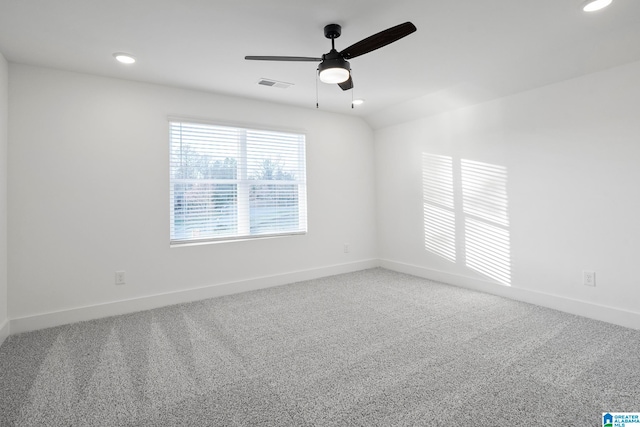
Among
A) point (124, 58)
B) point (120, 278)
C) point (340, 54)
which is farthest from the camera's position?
point (120, 278)

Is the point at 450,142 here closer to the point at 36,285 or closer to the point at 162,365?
the point at 162,365

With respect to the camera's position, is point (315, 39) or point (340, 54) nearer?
point (340, 54)

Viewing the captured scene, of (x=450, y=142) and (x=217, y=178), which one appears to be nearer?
(x=217, y=178)

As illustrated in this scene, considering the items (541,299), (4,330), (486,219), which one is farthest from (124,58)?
(541,299)

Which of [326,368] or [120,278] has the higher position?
[120,278]

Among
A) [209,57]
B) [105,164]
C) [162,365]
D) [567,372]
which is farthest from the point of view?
[105,164]

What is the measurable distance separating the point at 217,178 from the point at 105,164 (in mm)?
1145

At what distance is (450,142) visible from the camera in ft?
14.1

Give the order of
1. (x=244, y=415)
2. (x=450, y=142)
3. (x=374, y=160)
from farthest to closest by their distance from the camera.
Answer: (x=374, y=160)
(x=450, y=142)
(x=244, y=415)

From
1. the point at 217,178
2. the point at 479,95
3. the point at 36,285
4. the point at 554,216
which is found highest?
the point at 479,95

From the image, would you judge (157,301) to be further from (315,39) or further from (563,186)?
(563,186)

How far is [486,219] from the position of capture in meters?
3.91

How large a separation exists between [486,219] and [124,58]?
4.15 meters

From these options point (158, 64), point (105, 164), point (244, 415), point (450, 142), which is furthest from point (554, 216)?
point (105, 164)
